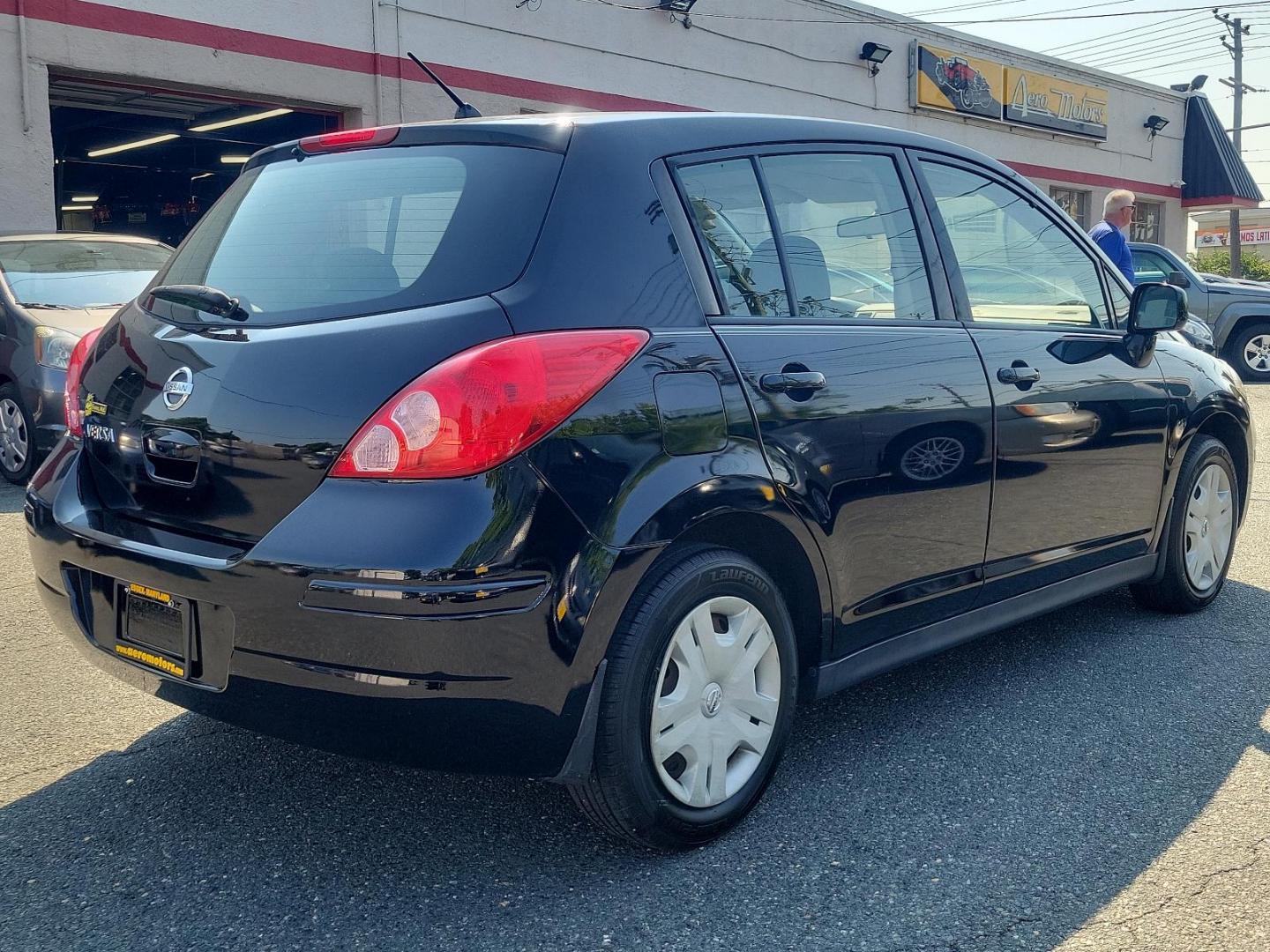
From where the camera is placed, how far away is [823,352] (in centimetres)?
302

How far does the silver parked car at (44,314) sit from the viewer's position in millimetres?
7246

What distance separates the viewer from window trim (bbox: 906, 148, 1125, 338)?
3.56 metres

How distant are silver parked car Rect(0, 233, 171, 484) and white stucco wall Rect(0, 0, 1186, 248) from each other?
12.8ft

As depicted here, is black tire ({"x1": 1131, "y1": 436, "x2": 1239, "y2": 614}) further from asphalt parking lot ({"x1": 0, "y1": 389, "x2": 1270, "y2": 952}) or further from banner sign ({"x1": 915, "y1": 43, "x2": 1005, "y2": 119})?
banner sign ({"x1": 915, "y1": 43, "x2": 1005, "y2": 119})

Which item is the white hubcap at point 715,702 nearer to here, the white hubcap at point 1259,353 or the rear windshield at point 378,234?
the rear windshield at point 378,234

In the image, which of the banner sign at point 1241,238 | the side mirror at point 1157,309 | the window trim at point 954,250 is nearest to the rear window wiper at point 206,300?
the window trim at point 954,250

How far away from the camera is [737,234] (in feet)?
9.77

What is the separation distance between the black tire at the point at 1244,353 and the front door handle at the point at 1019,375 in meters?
12.8

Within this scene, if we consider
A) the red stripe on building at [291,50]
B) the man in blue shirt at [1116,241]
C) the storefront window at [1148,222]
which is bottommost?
the man in blue shirt at [1116,241]

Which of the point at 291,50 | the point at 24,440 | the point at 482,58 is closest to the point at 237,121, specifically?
the point at 291,50

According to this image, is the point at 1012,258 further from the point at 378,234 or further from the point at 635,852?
the point at 635,852

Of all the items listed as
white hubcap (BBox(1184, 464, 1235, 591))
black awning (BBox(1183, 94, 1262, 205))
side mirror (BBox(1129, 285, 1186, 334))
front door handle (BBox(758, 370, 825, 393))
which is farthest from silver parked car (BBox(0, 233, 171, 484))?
black awning (BBox(1183, 94, 1262, 205))

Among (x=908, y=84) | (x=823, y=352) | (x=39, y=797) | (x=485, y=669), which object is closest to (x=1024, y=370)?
(x=823, y=352)

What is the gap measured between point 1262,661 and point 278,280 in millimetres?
3360
